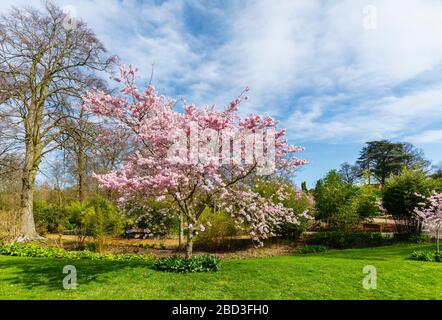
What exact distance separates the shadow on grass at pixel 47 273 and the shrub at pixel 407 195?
15805mm

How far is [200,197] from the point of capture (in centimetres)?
877

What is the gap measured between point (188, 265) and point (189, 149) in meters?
3.21

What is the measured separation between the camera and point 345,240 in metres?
17.9

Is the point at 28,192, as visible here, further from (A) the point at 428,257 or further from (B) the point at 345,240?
(A) the point at 428,257

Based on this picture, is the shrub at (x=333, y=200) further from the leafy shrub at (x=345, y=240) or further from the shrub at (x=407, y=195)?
the shrub at (x=407, y=195)

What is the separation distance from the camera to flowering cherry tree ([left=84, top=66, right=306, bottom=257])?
21.8 ft

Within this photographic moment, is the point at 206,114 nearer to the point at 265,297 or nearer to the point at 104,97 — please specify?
the point at 104,97

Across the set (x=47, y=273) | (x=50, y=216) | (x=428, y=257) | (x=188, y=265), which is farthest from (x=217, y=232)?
(x=50, y=216)

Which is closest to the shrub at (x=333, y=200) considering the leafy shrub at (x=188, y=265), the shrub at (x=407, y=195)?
the shrub at (x=407, y=195)

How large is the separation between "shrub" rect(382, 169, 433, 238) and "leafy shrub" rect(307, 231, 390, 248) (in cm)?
188

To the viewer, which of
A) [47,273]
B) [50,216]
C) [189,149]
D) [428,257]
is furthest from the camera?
[50,216]

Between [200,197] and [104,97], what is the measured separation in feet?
12.0
